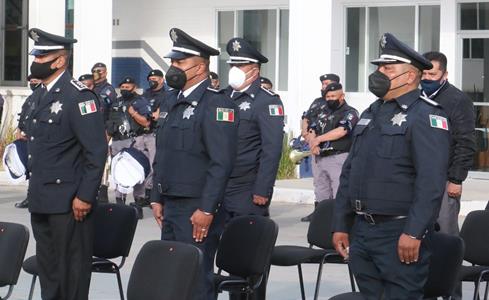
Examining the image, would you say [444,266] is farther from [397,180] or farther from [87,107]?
[87,107]

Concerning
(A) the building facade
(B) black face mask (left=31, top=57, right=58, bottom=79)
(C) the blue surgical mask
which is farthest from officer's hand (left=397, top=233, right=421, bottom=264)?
(A) the building facade

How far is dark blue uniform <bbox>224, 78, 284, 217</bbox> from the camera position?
9.14m

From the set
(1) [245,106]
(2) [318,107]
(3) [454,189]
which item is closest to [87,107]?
(1) [245,106]

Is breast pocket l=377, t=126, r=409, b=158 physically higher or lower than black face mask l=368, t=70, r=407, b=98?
lower

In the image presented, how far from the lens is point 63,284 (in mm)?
8281

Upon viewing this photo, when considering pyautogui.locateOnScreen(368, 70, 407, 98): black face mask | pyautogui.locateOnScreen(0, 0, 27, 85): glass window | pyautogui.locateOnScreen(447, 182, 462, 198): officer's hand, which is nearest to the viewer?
pyautogui.locateOnScreen(368, 70, 407, 98): black face mask

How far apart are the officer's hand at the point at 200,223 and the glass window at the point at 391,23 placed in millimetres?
14504

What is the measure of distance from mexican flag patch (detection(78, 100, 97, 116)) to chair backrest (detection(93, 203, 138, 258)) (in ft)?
3.08

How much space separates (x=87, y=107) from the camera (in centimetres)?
813

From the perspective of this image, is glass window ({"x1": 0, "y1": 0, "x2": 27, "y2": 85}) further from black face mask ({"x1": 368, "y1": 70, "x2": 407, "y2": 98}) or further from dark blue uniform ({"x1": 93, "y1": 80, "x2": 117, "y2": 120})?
black face mask ({"x1": 368, "y1": 70, "x2": 407, "y2": 98})

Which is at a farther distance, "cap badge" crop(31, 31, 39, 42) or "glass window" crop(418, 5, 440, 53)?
"glass window" crop(418, 5, 440, 53)

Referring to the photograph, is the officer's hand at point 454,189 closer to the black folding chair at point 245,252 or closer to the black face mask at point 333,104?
the black folding chair at point 245,252

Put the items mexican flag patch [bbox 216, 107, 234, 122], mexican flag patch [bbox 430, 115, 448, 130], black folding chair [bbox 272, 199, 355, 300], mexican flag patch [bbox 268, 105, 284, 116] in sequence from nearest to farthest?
mexican flag patch [bbox 430, 115, 448, 130], mexican flag patch [bbox 216, 107, 234, 122], mexican flag patch [bbox 268, 105, 284, 116], black folding chair [bbox 272, 199, 355, 300]

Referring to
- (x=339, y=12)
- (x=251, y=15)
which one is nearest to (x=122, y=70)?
(x=251, y=15)
